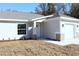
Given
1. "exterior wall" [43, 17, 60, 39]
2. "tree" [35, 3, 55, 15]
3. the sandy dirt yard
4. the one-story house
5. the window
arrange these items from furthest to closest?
"tree" [35, 3, 55, 15] < the window < "exterior wall" [43, 17, 60, 39] < the one-story house < the sandy dirt yard

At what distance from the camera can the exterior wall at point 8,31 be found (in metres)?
16.9

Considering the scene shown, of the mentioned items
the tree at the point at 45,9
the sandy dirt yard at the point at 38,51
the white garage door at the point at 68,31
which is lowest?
the sandy dirt yard at the point at 38,51

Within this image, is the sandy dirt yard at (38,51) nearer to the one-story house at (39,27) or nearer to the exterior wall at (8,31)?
the one-story house at (39,27)

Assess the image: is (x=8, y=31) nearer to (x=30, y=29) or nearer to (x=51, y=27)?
(x=30, y=29)

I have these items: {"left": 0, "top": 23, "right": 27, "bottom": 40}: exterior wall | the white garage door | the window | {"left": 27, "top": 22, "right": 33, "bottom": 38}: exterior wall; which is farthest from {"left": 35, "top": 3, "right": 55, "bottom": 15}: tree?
{"left": 0, "top": 23, "right": 27, "bottom": 40}: exterior wall

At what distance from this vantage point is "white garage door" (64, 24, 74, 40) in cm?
1762

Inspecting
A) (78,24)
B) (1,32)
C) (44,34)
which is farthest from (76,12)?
(1,32)

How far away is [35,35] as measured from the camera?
59.6ft

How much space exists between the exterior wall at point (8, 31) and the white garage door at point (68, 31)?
5.50 m

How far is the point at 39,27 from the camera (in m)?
19.4

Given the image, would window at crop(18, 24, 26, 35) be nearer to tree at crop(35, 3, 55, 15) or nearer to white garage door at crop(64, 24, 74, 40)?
white garage door at crop(64, 24, 74, 40)

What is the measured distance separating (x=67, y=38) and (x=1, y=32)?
7.62 metres

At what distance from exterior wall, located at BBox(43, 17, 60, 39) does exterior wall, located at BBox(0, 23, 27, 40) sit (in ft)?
12.0

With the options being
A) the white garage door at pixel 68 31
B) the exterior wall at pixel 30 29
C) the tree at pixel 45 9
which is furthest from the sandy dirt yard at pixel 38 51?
the tree at pixel 45 9
